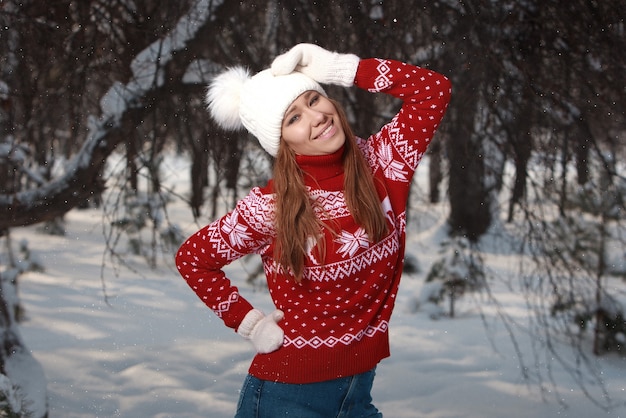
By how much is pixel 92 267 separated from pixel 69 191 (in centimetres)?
390

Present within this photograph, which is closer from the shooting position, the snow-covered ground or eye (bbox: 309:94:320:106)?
eye (bbox: 309:94:320:106)

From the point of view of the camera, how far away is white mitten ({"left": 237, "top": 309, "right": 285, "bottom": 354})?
6.79ft

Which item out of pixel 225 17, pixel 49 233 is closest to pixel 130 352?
pixel 225 17

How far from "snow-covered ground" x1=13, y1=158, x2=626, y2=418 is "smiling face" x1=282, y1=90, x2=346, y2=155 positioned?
7.09ft

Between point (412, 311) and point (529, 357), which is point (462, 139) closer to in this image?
point (529, 357)

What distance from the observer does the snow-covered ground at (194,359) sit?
428 cm

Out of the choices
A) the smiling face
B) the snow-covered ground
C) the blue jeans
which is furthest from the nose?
the snow-covered ground

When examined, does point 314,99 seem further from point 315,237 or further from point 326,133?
point 315,237

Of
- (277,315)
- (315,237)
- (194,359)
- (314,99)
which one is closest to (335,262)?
(315,237)

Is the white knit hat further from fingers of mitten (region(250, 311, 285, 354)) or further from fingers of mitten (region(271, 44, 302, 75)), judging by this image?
fingers of mitten (region(250, 311, 285, 354))

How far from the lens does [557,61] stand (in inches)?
153

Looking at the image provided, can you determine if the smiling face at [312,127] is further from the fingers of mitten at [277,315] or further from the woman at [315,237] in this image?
the fingers of mitten at [277,315]

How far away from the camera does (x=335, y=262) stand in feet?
6.64

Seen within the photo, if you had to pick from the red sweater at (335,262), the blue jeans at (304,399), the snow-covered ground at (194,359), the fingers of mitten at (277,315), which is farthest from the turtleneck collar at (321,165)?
the snow-covered ground at (194,359)
